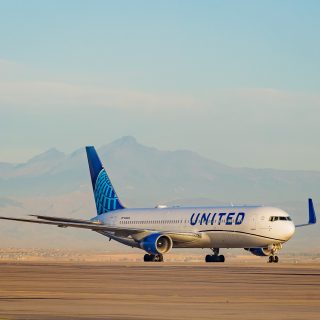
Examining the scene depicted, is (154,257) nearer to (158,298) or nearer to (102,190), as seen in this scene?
(102,190)

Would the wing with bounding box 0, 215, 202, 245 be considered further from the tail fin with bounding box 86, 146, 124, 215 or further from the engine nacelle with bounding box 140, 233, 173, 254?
the tail fin with bounding box 86, 146, 124, 215

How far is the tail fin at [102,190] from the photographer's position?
94.3 meters

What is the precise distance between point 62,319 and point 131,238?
63508mm

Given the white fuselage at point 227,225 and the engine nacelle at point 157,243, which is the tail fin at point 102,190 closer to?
the white fuselage at point 227,225

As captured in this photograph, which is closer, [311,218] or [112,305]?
[112,305]

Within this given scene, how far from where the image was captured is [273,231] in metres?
79.2

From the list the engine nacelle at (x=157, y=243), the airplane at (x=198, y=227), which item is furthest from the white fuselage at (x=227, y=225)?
the engine nacelle at (x=157, y=243)

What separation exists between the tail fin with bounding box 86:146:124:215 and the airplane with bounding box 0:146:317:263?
1.91 meters

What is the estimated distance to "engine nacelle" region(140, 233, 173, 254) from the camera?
82.3m

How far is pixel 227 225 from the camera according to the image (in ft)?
263

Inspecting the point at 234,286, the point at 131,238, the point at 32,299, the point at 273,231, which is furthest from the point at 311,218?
the point at 32,299

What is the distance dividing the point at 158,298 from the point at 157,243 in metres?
51.7

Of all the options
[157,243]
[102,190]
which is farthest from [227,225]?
[102,190]

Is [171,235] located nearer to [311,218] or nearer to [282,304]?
[311,218]
